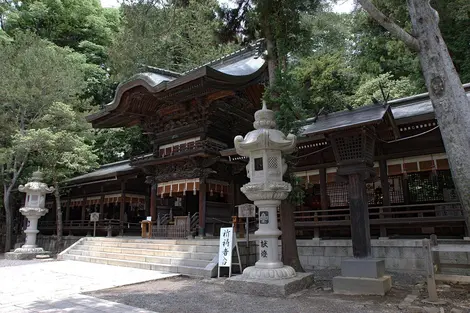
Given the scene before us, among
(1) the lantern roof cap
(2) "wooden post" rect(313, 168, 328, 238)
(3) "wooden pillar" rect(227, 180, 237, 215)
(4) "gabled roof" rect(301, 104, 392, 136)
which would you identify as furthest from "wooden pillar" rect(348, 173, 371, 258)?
(3) "wooden pillar" rect(227, 180, 237, 215)

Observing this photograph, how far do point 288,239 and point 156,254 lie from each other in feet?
17.3

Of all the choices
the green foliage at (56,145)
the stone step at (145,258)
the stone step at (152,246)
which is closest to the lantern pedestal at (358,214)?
the stone step at (145,258)

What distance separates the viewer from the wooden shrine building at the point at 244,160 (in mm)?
8945

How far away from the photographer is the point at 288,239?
7.74 m

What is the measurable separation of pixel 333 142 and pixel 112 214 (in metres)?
17.1

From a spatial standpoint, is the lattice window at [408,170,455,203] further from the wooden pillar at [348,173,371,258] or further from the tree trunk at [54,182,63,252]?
the tree trunk at [54,182,63,252]

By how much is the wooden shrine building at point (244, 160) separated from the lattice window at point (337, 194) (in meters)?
0.04

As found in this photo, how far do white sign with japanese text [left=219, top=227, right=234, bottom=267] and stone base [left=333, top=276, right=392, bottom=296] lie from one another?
9.14 feet

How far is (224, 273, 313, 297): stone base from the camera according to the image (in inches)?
241

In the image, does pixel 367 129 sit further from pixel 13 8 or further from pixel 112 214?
pixel 13 8

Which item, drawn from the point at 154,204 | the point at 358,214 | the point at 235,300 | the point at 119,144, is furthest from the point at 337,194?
the point at 119,144

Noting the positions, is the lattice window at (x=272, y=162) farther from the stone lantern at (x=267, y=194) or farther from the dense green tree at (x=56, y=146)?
the dense green tree at (x=56, y=146)

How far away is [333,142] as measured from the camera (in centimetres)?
757

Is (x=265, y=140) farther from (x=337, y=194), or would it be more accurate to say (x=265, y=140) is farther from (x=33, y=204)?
(x=33, y=204)
